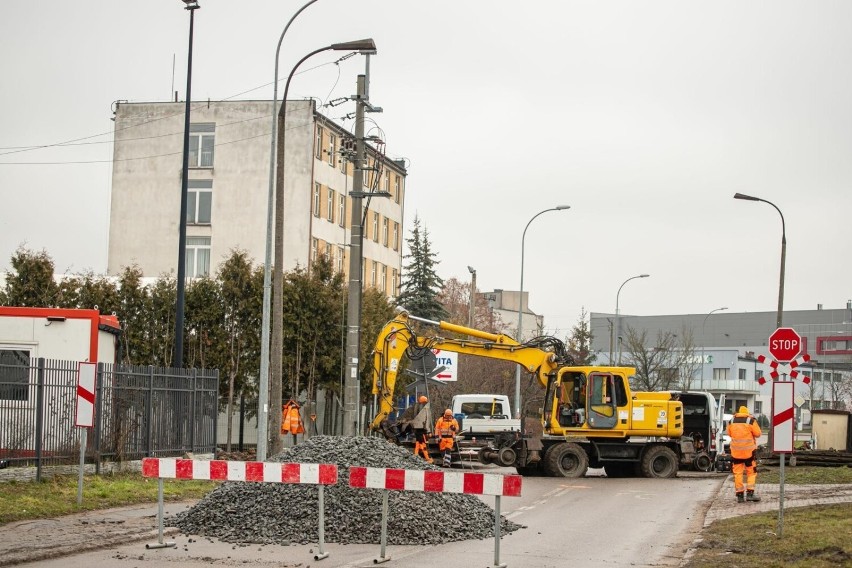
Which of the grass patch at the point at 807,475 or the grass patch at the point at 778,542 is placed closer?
the grass patch at the point at 778,542

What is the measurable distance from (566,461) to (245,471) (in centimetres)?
1761

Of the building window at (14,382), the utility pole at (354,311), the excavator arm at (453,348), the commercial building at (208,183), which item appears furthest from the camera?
the commercial building at (208,183)

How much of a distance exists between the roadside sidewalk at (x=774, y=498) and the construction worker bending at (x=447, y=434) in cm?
723

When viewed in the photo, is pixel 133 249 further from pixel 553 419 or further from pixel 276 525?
pixel 276 525

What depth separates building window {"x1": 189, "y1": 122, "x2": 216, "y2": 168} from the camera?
57.7m

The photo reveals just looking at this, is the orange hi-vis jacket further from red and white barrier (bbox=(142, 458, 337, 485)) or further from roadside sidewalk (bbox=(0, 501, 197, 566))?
roadside sidewalk (bbox=(0, 501, 197, 566))

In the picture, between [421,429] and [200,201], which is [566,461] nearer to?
[421,429]

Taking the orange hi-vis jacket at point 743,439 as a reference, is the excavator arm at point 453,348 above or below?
above

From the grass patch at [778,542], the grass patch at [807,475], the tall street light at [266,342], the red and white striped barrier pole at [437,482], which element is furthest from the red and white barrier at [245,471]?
the grass patch at [807,475]

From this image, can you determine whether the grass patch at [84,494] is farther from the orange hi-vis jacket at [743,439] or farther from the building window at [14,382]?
the orange hi-vis jacket at [743,439]

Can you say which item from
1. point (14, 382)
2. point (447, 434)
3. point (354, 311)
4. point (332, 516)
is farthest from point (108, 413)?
point (447, 434)

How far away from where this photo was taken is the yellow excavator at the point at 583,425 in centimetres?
3106

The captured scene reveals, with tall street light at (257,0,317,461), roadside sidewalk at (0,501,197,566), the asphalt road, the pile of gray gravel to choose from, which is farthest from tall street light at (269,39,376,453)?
the pile of gray gravel

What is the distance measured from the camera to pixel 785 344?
80.7ft
